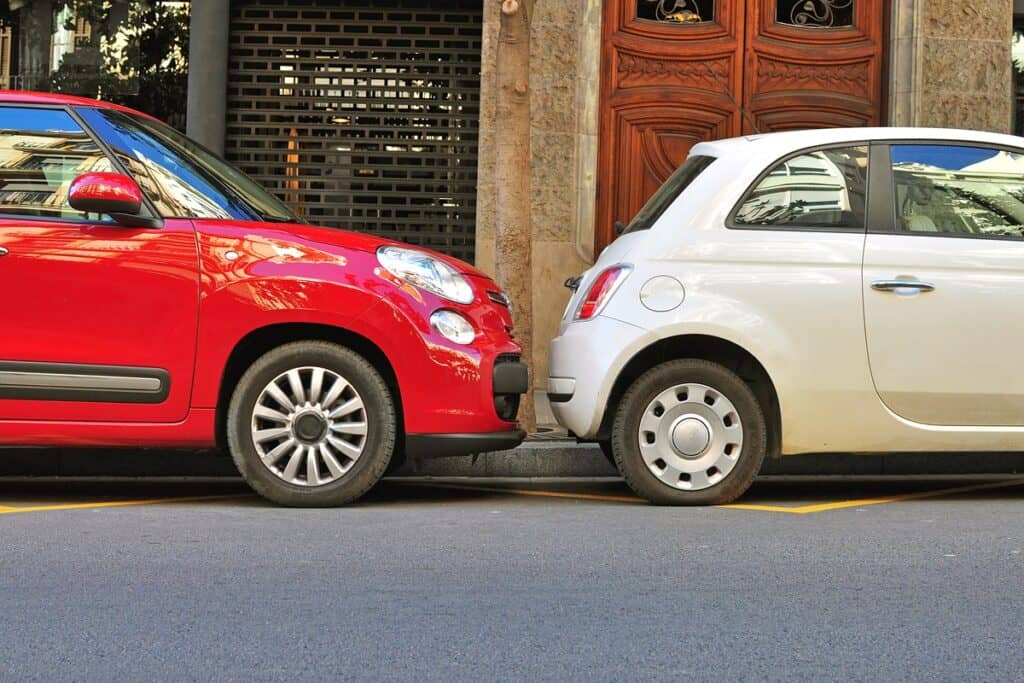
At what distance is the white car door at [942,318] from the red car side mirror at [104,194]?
10.4 feet

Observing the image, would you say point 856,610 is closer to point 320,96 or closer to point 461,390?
point 461,390

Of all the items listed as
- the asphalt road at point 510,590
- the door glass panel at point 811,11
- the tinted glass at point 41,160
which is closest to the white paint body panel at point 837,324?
the asphalt road at point 510,590

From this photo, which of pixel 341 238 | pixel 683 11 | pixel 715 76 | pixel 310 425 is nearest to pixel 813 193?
pixel 341 238

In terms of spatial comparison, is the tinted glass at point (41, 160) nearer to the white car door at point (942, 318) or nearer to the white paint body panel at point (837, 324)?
the white paint body panel at point (837, 324)

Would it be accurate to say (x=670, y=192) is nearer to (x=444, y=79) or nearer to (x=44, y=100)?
(x=44, y=100)

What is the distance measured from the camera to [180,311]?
22.0ft

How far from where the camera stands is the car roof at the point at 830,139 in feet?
23.3

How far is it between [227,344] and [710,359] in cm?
215

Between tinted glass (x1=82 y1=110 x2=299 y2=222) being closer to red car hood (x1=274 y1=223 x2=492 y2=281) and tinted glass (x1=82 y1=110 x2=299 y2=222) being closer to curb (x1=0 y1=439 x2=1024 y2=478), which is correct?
red car hood (x1=274 y1=223 x2=492 y2=281)

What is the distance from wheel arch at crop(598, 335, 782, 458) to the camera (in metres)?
7.04

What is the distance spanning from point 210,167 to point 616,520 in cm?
247

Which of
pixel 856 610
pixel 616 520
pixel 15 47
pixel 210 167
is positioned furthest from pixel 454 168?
pixel 856 610

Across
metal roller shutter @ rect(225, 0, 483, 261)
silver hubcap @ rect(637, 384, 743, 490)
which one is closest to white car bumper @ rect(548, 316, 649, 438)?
silver hubcap @ rect(637, 384, 743, 490)

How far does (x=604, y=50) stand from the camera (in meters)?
13.5
